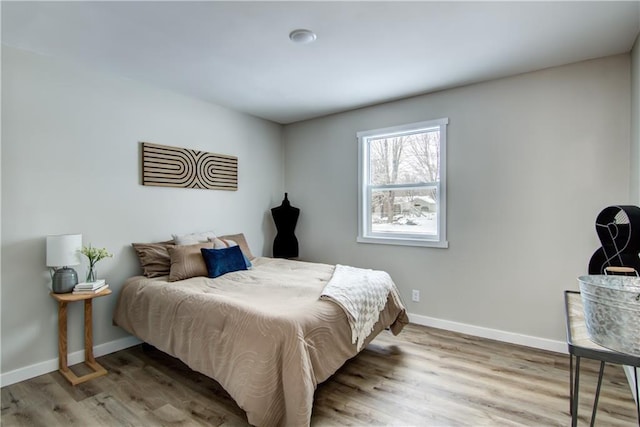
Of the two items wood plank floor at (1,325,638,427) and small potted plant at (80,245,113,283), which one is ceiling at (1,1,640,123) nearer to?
small potted plant at (80,245,113,283)

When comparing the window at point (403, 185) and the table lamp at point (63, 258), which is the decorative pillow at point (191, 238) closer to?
the table lamp at point (63, 258)

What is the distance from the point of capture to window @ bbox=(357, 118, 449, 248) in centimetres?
341

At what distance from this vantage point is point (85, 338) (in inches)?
102

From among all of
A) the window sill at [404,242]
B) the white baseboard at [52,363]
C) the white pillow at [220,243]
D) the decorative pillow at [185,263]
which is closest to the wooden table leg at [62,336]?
the white baseboard at [52,363]

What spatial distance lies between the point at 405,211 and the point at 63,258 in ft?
10.6

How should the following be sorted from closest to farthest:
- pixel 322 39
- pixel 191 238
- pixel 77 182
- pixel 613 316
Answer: pixel 613 316, pixel 322 39, pixel 77 182, pixel 191 238

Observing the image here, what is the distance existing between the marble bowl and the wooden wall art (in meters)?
3.38

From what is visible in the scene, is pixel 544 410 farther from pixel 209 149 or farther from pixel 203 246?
pixel 209 149

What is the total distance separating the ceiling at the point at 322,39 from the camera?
196cm

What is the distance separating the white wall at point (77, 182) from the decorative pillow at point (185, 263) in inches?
17.8

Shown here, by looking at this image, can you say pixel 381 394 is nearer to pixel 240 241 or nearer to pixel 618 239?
pixel 618 239

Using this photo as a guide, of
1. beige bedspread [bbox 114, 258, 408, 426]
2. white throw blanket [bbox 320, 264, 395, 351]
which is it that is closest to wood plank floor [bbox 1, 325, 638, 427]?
beige bedspread [bbox 114, 258, 408, 426]

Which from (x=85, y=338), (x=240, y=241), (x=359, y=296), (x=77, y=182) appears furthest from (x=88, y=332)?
(x=359, y=296)

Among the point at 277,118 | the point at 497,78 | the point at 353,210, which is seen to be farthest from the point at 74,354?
the point at 497,78
